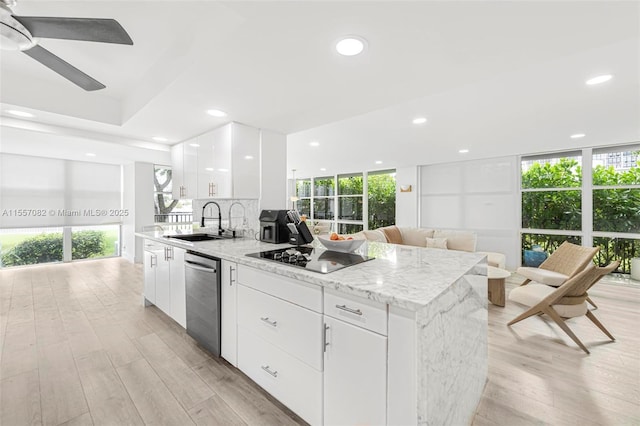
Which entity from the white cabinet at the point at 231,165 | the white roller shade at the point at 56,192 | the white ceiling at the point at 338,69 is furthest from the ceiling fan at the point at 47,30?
the white roller shade at the point at 56,192

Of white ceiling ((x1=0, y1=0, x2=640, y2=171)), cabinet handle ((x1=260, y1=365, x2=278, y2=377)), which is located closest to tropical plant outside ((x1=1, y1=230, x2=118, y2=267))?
white ceiling ((x1=0, y1=0, x2=640, y2=171))

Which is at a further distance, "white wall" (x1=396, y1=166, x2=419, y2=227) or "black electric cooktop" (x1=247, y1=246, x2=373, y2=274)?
"white wall" (x1=396, y1=166, x2=419, y2=227)

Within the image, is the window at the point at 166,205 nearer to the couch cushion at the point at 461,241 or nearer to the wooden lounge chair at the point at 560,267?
the couch cushion at the point at 461,241

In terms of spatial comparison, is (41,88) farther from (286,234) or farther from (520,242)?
(520,242)

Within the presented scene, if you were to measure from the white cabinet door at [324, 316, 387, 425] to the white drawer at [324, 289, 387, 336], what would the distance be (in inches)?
1.1

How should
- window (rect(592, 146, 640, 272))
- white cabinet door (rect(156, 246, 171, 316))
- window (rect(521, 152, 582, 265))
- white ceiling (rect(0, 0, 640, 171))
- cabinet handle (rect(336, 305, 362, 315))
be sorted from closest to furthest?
cabinet handle (rect(336, 305, 362, 315)), white ceiling (rect(0, 0, 640, 171)), white cabinet door (rect(156, 246, 171, 316)), window (rect(592, 146, 640, 272)), window (rect(521, 152, 582, 265))

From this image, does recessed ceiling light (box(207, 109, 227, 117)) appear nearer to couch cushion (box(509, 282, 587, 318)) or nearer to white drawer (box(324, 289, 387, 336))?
white drawer (box(324, 289, 387, 336))

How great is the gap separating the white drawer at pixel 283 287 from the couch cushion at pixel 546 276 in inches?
135

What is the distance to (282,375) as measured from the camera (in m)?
1.51

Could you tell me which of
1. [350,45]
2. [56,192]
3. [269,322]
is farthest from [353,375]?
[56,192]

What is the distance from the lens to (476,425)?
1.51 meters

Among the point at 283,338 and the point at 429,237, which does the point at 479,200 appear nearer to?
the point at 429,237

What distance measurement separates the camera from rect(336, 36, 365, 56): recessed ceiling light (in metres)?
1.40

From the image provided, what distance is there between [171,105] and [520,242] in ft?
21.8
